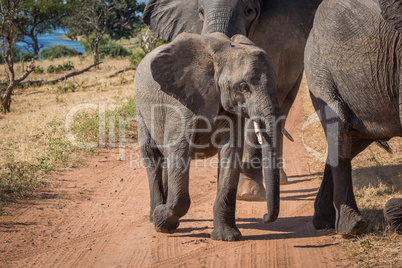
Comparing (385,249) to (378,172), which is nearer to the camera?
(385,249)

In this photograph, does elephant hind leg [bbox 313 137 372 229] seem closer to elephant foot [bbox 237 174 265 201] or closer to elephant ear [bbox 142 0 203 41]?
elephant foot [bbox 237 174 265 201]

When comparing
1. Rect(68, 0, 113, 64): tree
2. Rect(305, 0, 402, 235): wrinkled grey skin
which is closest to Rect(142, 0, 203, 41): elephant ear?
Rect(305, 0, 402, 235): wrinkled grey skin

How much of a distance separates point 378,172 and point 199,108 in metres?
2.91

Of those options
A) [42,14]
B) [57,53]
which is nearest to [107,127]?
[57,53]

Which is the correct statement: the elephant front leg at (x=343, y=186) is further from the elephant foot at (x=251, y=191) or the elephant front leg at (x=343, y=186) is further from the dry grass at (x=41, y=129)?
the dry grass at (x=41, y=129)

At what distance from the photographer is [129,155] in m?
7.70

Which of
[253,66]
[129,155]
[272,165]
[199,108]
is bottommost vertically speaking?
[129,155]

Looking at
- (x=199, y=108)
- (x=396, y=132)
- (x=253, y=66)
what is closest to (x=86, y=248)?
(x=199, y=108)

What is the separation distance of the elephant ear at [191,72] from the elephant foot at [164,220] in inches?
35.5

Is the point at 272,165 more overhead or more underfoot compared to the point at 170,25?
more underfoot

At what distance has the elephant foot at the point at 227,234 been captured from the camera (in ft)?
14.5

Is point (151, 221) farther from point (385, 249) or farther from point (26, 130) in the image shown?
point (26, 130)

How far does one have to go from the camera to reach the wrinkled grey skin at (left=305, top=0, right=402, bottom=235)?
12.5ft

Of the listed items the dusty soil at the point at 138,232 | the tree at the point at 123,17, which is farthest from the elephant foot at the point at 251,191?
the tree at the point at 123,17
